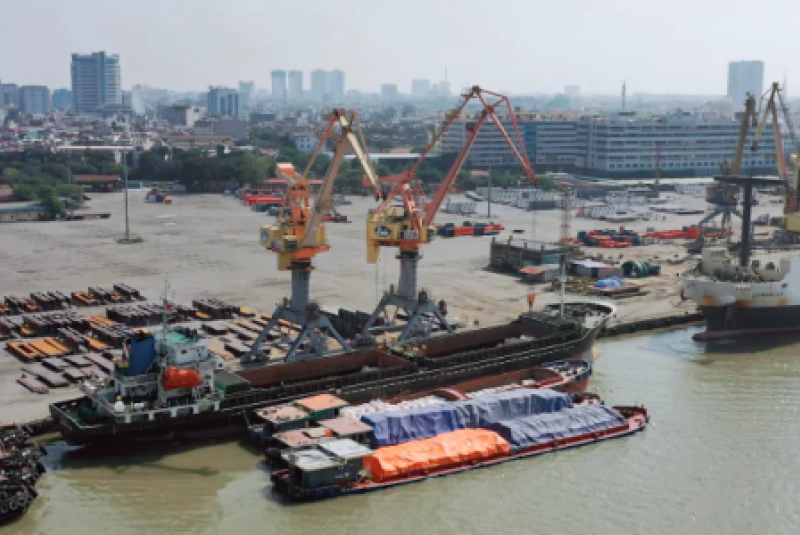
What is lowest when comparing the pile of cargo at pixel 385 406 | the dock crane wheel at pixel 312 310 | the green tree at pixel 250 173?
the pile of cargo at pixel 385 406

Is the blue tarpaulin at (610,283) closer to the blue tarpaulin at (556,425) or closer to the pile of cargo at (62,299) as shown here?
the blue tarpaulin at (556,425)

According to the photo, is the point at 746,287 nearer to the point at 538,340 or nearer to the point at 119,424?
the point at 538,340

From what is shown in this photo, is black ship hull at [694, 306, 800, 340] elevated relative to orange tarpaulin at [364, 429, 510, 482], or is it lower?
elevated

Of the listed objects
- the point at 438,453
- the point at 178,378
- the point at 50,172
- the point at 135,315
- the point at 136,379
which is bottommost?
the point at 438,453

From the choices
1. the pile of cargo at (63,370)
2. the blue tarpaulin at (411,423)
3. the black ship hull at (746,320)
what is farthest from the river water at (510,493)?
the black ship hull at (746,320)

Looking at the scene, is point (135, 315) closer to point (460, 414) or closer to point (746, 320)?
point (460, 414)

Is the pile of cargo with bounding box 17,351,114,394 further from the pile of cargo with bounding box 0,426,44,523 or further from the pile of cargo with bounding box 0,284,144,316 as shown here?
the pile of cargo with bounding box 0,284,144,316

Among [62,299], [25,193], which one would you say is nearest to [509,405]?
[62,299]

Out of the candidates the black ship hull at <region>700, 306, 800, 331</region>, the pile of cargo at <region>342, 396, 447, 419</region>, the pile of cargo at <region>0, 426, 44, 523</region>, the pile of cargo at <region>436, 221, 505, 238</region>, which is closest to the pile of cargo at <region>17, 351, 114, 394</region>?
the pile of cargo at <region>0, 426, 44, 523</region>
